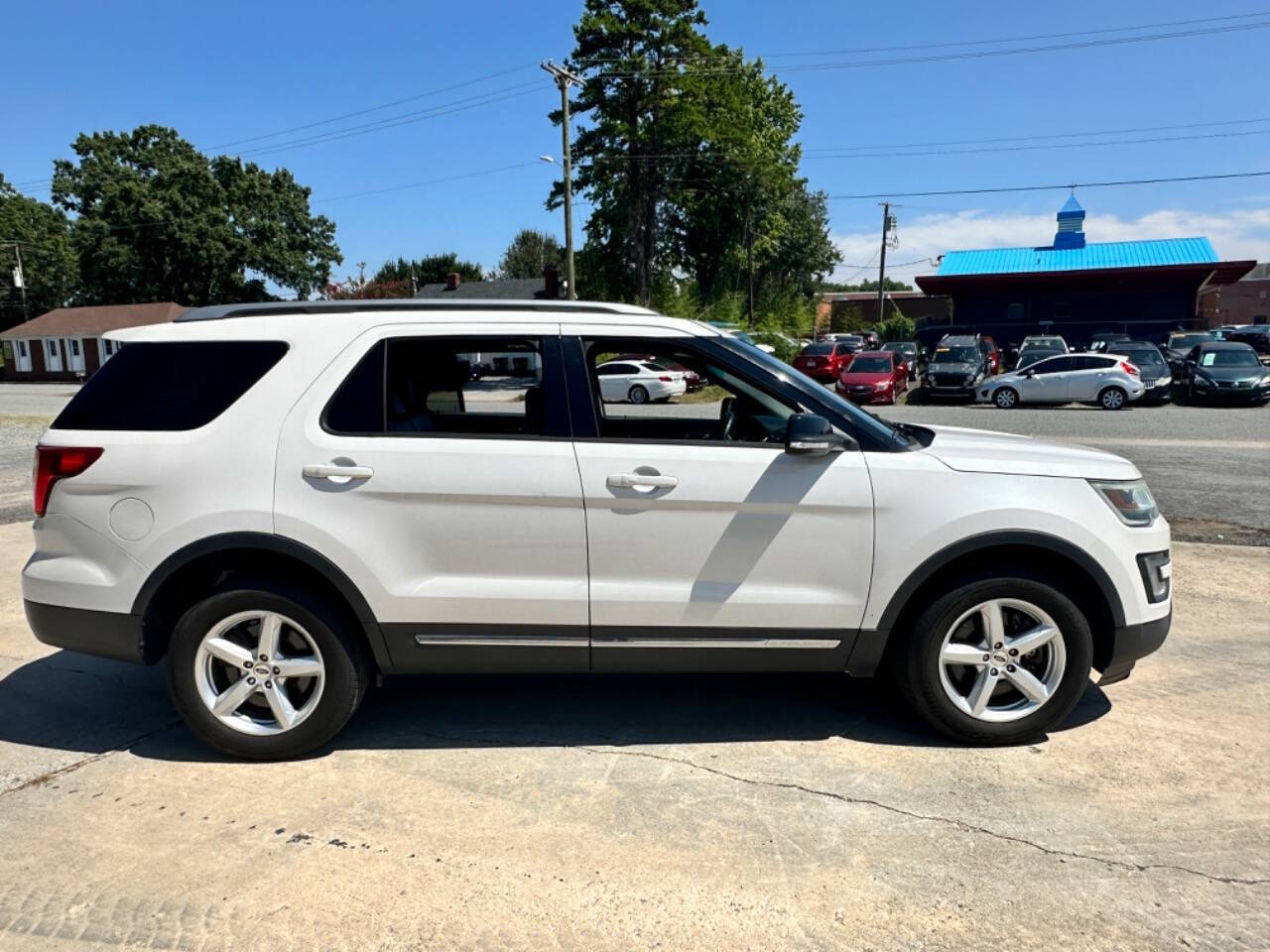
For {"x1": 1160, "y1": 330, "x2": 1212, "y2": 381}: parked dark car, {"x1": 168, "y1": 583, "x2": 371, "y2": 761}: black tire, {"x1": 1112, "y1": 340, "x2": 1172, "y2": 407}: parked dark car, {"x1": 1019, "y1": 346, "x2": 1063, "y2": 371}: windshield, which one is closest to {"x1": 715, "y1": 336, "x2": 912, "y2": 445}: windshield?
{"x1": 168, "y1": 583, "x2": 371, "y2": 761}: black tire

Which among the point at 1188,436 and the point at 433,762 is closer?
the point at 433,762

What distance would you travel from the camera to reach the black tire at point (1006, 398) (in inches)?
968

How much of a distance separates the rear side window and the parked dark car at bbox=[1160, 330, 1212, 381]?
2973 cm

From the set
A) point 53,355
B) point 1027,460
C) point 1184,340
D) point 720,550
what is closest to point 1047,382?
point 1184,340

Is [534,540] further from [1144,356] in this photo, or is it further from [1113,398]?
[1144,356]

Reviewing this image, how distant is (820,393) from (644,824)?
1.89 metres

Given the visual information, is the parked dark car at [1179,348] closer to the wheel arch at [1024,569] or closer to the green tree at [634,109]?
the green tree at [634,109]

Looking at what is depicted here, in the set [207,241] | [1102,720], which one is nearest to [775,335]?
[1102,720]

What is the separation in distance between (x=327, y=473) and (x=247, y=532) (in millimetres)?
408

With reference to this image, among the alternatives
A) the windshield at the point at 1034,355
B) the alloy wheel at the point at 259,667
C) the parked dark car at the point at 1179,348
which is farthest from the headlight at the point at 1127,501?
the parked dark car at the point at 1179,348

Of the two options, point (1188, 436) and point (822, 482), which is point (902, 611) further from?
point (1188, 436)

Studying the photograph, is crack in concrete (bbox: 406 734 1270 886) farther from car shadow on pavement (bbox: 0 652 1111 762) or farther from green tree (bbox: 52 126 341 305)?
green tree (bbox: 52 126 341 305)

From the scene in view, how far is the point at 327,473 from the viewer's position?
364 cm

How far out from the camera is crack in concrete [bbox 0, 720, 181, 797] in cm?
366
